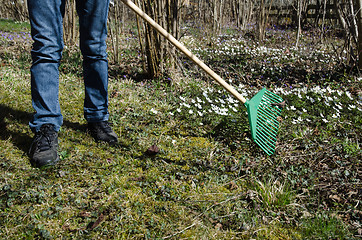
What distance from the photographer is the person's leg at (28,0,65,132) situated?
1.97 meters

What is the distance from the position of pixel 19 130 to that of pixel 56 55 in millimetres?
875

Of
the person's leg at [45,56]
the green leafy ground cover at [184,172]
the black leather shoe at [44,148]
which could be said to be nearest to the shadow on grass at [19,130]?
the green leafy ground cover at [184,172]

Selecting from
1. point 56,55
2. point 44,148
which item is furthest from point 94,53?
point 44,148

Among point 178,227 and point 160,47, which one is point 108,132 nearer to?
point 178,227

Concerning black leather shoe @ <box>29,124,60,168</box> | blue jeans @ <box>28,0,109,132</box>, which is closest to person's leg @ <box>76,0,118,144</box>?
blue jeans @ <box>28,0,109,132</box>

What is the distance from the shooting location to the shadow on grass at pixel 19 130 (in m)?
2.36

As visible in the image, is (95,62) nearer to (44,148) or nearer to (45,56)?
(45,56)

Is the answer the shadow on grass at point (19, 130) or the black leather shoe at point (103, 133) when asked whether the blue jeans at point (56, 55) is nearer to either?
the black leather shoe at point (103, 133)

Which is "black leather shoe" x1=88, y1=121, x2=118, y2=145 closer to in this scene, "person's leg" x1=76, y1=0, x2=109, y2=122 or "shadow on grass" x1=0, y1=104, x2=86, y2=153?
"person's leg" x1=76, y1=0, x2=109, y2=122

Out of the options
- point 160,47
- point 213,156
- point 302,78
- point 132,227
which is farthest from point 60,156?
point 302,78

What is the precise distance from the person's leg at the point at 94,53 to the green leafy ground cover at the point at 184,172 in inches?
12.9

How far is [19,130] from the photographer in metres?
2.55

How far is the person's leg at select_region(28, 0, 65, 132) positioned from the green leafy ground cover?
362 millimetres

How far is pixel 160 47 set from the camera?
3871 millimetres
